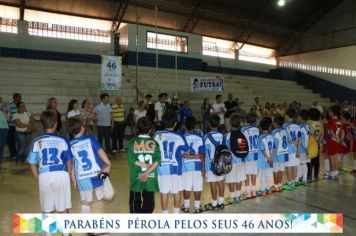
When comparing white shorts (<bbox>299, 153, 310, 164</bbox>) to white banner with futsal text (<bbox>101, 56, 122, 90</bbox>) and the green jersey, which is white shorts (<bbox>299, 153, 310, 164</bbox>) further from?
white banner with futsal text (<bbox>101, 56, 122, 90</bbox>)

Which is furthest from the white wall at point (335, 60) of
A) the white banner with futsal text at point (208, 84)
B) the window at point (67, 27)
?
the window at point (67, 27)

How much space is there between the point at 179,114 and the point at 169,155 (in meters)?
5.63

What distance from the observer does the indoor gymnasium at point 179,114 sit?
3404 mm

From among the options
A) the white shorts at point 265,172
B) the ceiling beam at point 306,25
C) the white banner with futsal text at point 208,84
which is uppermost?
the ceiling beam at point 306,25

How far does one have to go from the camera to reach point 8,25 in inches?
502

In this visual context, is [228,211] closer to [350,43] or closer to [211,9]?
[211,9]

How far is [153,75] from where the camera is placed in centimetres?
1352

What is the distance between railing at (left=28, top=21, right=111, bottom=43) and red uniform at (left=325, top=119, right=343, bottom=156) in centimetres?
1165

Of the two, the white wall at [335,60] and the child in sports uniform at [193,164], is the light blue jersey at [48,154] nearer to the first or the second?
the child in sports uniform at [193,164]

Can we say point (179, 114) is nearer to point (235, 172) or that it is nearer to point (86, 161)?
point (235, 172)

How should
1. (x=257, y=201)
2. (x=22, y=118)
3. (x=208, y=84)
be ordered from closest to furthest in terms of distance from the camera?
(x=257, y=201) < (x=22, y=118) < (x=208, y=84)

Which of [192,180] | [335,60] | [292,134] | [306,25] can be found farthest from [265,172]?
[306,25]

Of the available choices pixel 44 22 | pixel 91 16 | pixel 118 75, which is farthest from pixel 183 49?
pixel 118 75

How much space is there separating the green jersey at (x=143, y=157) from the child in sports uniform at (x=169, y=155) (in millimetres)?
381
